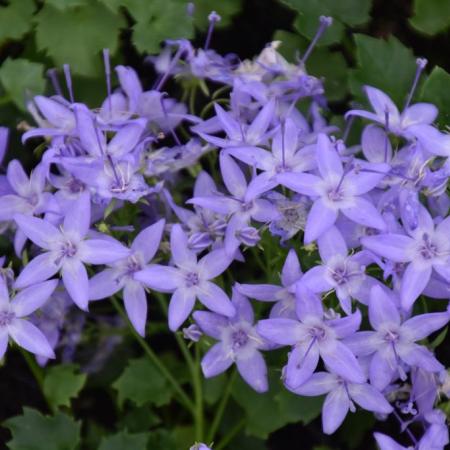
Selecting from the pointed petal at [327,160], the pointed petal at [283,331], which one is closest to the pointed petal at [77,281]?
the pointed petal at [283,331]

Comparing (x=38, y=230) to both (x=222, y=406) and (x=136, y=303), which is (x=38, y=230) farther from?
(x=222, y=406)

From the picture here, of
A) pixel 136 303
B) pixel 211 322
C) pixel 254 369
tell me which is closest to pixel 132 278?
pixel 136 303

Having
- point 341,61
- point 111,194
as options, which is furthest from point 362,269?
point 341,61

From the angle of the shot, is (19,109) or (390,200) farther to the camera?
(19,109)

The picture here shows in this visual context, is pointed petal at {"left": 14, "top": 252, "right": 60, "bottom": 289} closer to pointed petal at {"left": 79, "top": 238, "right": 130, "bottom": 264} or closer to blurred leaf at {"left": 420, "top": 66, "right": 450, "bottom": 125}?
pointed petal at {"left": 79, "top": 238, "right": 130, "bottom": 264}

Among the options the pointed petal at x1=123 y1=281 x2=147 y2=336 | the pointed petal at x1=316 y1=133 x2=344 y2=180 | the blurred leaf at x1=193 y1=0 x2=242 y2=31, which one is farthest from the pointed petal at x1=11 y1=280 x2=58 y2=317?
the blurred leaf at x1=193 y1=0 x2=242 y2=31

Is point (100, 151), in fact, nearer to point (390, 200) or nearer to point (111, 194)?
point (111, 194)

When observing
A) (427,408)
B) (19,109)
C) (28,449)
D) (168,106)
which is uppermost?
(168,106)
